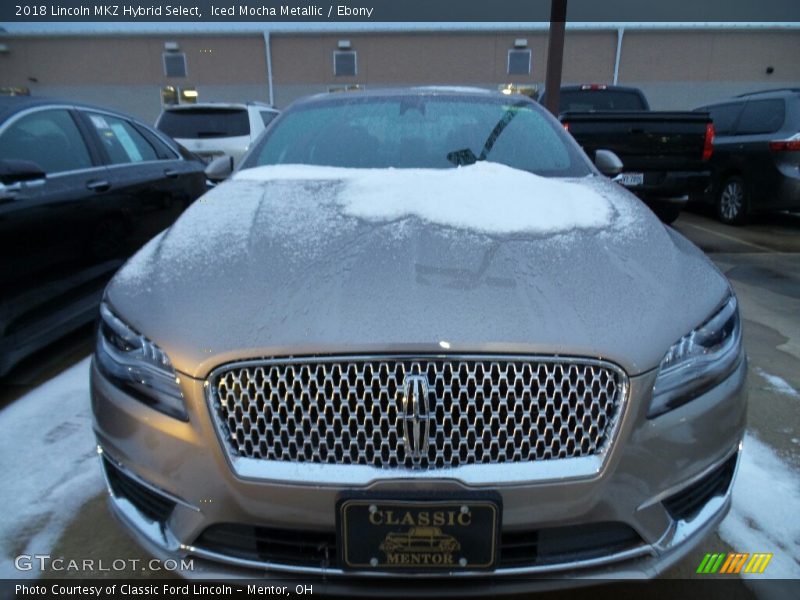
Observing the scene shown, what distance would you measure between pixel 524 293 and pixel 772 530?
139 centimetres

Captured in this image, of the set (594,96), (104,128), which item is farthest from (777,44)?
(104,128)

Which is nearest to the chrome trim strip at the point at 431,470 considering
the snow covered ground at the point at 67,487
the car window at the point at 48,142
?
the snow covered ground at the point at 67,487

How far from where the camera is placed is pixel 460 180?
7.22ft

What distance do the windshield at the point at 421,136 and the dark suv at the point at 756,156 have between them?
547 cm

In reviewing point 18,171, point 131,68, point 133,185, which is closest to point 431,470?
point 18,171

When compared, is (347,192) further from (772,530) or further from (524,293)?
(772,530)

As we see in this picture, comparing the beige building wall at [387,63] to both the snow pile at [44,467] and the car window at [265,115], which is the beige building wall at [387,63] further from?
the snow pile at [44,467]

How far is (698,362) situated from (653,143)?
5.28m

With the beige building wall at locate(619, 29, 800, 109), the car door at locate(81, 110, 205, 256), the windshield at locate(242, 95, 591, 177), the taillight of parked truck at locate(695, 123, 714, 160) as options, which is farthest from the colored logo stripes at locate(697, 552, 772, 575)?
the beige building wall at locate(619, 29, 800, 109)

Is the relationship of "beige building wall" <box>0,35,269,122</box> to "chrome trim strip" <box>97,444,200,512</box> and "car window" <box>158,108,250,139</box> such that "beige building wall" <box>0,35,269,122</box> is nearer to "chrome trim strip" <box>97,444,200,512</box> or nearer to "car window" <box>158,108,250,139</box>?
"car window" <box>158,108,250,139</box>

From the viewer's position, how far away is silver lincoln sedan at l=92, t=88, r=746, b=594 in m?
1.27

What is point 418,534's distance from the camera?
1271 millimetres

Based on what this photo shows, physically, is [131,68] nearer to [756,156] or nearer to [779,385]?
[756,156]

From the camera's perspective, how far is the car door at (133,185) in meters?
3.71
